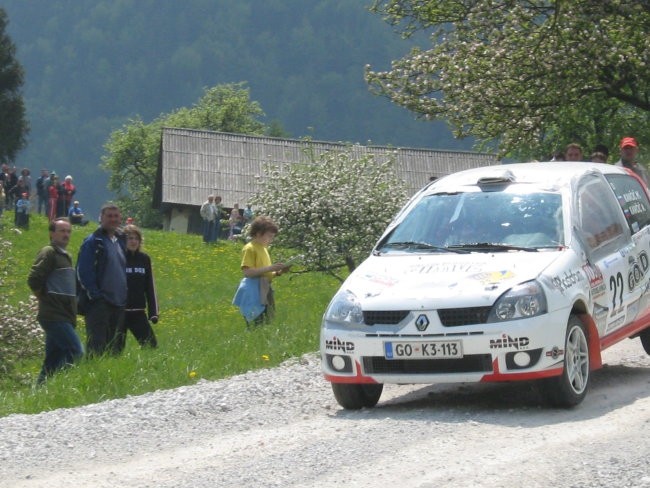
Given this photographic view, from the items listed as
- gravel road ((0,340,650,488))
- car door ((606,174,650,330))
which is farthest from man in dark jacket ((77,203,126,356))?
car door ((606,174,650,330))

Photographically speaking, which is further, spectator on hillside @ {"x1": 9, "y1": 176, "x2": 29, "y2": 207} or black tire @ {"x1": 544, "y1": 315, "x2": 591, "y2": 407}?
spectator on hillside @ {"x1": 9, "y1": 176, "x2": 29, "y2": 207}

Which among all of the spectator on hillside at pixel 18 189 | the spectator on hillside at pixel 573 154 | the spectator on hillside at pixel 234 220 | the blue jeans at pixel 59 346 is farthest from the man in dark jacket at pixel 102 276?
the spectator on hillside at pixel 234 220

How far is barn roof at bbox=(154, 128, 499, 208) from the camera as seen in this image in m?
76.3

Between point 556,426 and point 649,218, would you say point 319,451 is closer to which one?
point 556,426

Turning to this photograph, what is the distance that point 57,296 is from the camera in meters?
12.1

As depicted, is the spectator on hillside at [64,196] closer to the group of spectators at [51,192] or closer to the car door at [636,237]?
the group of spectators at [51,192]

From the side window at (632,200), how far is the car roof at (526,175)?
0.20 m

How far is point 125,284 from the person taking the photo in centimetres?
1282

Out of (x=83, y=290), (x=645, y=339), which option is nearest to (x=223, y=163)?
(x=83, y=290)

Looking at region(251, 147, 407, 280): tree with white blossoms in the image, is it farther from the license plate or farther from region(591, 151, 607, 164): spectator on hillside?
the license plate

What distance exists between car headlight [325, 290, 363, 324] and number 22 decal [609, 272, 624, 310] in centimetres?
207

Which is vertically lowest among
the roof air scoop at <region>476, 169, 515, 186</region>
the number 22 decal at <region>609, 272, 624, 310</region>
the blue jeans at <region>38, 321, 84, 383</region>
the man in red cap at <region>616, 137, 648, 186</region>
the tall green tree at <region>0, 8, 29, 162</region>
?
the blue jeans at <region>38, 321, 84, 383</region>

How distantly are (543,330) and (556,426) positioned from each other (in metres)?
0.71

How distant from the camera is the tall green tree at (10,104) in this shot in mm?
82875
